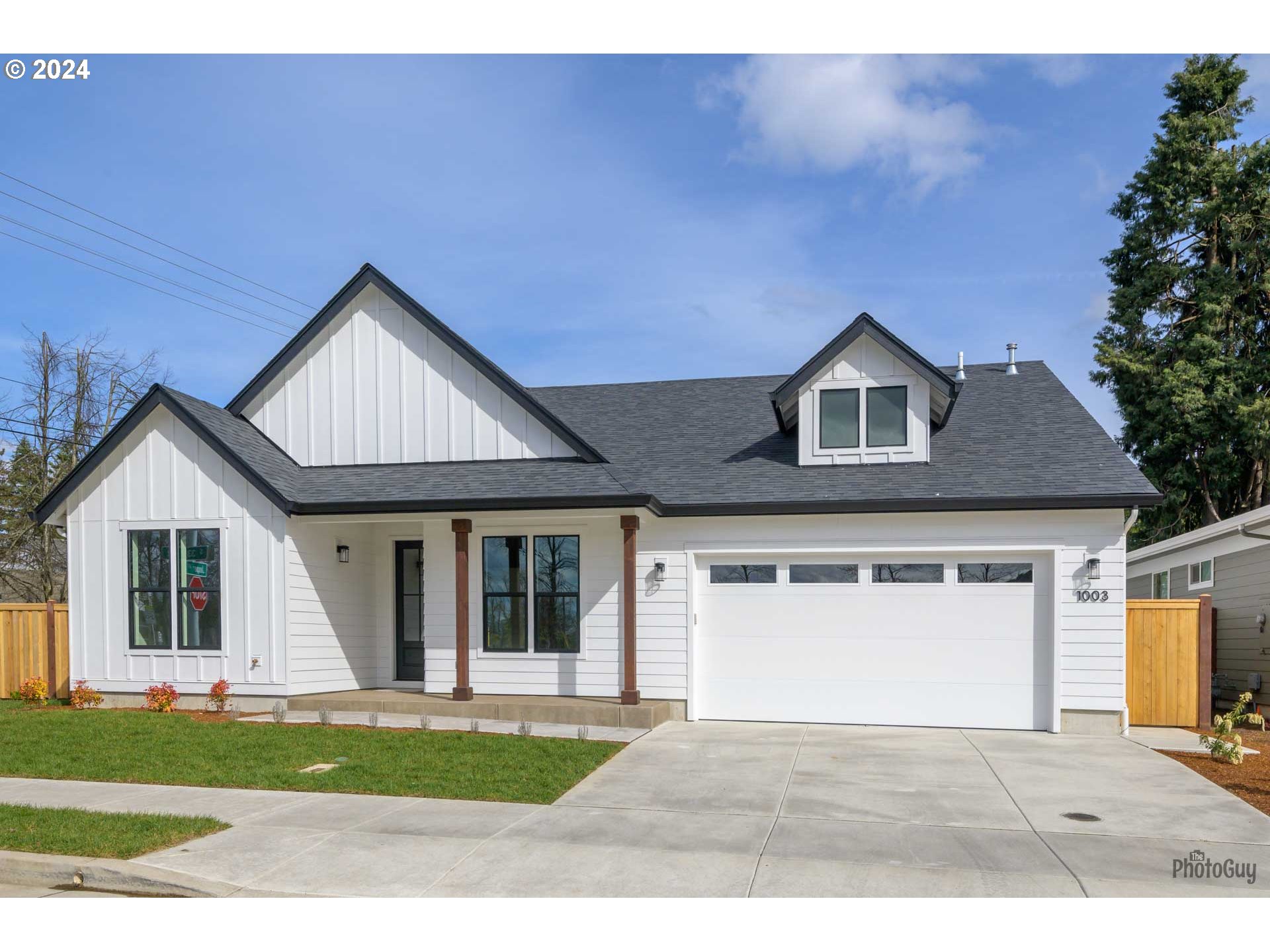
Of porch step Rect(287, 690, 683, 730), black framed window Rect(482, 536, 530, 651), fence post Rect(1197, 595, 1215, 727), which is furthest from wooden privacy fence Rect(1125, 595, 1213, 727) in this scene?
black framed window Rect(482, 536, 530, 651)

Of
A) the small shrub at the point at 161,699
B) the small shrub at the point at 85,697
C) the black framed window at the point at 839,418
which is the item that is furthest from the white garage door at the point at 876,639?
the small shrub at the point at 85,697

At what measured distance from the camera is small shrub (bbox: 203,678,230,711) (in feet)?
45.3

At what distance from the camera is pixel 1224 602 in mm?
17906

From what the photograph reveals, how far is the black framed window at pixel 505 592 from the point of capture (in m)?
14.6

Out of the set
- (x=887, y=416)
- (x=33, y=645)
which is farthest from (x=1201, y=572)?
(x=33, y=645)

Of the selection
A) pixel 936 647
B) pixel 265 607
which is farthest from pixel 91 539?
pixel 936 647

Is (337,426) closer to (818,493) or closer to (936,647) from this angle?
(818,493)

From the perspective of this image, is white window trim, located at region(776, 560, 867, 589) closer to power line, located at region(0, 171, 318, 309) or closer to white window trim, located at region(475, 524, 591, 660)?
white window trim, located at region(475, 524, 591, 660)

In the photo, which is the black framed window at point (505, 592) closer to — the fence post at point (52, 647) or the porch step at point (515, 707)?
the porch step at point (515, 707)

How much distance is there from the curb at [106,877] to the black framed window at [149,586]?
27.0ft

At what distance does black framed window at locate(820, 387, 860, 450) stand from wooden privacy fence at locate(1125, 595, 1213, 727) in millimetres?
4437

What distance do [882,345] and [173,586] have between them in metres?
10.8

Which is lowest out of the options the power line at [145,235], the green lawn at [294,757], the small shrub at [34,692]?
the small shrub at [34,692]
